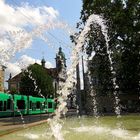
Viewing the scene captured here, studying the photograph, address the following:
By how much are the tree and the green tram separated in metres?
26.9

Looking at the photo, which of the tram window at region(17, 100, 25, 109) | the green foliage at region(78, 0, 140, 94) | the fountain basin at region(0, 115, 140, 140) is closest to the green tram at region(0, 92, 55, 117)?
the tram window at region(17, 100, 25, 109)

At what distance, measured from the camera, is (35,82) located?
334 feet

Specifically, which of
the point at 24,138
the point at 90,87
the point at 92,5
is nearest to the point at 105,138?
the point at 24,138

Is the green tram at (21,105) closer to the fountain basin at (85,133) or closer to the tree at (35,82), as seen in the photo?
the fountain basin at (85,133)

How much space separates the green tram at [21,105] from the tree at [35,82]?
2686 cm

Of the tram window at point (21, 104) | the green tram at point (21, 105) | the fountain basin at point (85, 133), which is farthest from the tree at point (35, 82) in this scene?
the fountain basin at point (85, 133)

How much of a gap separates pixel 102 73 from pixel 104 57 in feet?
8.49

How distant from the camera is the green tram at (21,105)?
48.6 meters

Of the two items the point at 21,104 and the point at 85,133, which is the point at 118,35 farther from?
the point at 85,133

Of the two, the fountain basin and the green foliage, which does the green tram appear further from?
the fountain basin

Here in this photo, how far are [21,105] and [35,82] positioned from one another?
4609 cm

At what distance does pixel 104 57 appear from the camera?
2318 inches

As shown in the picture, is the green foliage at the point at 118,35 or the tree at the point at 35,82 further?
the tree at the point at 35,82

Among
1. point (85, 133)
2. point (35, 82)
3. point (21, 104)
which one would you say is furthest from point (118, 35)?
point (35, 82)
